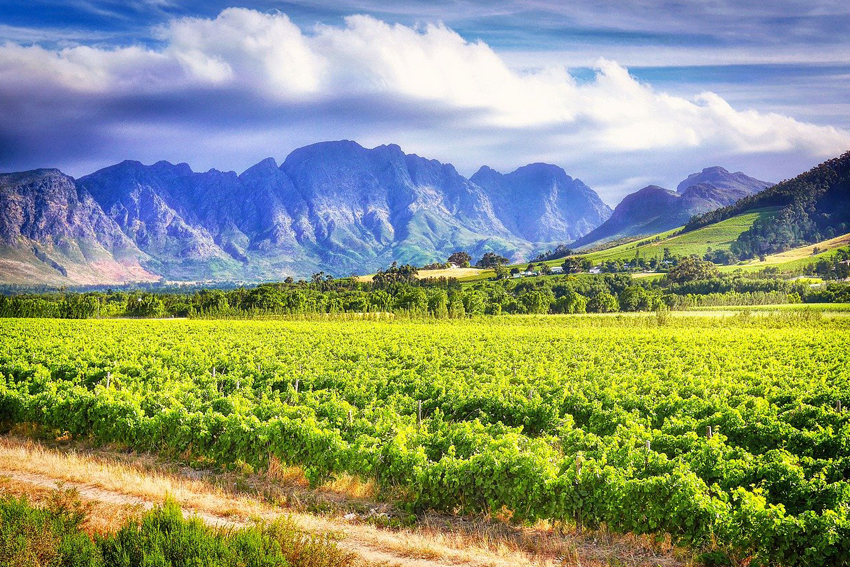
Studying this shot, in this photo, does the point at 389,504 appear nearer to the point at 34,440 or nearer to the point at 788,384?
the point at 34,440

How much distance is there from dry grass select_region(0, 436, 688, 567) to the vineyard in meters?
0.49

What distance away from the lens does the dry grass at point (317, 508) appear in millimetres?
12023

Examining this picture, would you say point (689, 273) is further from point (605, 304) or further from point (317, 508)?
point (317, 508)

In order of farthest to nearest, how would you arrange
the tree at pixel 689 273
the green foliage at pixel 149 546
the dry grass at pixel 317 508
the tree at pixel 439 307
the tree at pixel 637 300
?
the tree at pixel 689 273
the tree at pixel 637 300
the tree at pixel 439 307
the dry grass at pixel 317 508
the green foliage at pixel 149 546

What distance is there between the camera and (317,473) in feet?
52.7

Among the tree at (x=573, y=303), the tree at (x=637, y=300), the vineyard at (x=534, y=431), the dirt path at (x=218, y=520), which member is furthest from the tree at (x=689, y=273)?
the dirt path at (x=218, y=520)

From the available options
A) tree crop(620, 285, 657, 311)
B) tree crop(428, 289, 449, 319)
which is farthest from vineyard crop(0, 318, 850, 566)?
tree crop(620, 285, 657, 311)

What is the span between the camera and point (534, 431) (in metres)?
22.8

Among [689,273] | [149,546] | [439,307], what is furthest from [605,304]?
[149,546]

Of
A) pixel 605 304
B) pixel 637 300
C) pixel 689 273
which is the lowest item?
pixel 605 304

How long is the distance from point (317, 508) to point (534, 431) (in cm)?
1083

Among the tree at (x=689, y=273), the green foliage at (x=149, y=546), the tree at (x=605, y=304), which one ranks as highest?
the tree at (x=689, y=273)

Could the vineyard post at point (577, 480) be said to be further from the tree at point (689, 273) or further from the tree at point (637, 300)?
the tree at point (689, 273)

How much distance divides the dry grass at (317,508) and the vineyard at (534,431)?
19.1 inches
